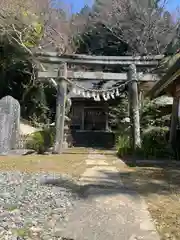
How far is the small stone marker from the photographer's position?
448 inches

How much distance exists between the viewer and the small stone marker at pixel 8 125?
1137 centimetres

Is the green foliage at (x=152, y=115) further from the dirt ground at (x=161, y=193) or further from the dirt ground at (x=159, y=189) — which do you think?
the dirt ground at (x=161, y=193)

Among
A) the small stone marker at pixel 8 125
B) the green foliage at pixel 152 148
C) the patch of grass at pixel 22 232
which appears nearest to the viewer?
the patch of grass at pixel 22 232

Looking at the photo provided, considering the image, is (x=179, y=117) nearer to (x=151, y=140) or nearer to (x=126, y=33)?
(x=151, y=140)

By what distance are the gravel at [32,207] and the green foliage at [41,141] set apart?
7.10m

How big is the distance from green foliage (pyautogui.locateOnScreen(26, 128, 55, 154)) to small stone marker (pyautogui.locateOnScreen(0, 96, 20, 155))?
1083mm

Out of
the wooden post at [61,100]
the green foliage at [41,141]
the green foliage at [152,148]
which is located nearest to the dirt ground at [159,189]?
the green foliage at [152,148]

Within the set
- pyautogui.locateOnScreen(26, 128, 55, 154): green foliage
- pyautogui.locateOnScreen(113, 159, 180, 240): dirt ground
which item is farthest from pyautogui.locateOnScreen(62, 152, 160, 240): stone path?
pyautogui.locateOnScreen(26, 128, 55, 154): green foliage

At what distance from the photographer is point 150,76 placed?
42.9 feet

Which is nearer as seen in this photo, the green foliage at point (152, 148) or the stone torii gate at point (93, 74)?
the green foliage at point (152, 148)

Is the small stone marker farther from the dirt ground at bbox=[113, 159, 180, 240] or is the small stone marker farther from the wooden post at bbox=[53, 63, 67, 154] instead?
the dirt ground at bbox=[113, 159, 180, 240]

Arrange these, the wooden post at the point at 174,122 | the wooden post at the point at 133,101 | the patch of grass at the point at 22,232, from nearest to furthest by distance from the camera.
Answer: the patch of grass at the point at 22,232
the wooden post at the point at 174,122
the wooden post at the point at 133,101

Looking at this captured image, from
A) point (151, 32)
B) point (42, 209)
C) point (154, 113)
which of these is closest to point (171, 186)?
point (42, 209)

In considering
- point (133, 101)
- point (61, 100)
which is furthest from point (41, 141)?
point (133, 101)
